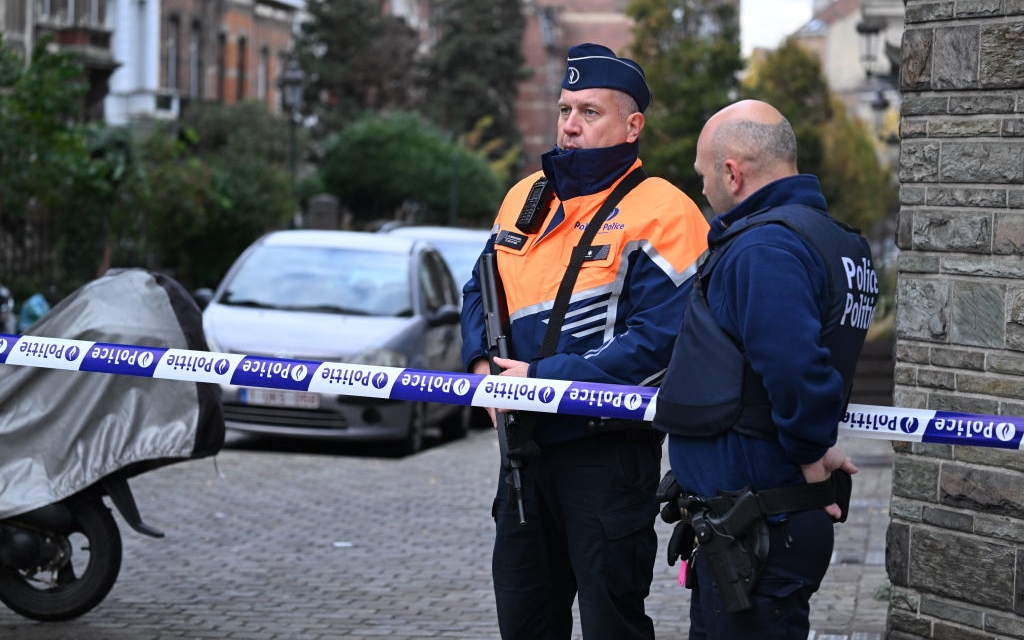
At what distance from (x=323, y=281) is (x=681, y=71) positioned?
35989 millimetres

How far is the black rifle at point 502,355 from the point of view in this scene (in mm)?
4539

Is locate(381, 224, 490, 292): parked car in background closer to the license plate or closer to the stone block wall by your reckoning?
the license plate

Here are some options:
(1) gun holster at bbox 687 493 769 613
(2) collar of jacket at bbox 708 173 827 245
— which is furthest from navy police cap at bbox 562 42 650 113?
(1) gun holster at bbox 687 493 769 613

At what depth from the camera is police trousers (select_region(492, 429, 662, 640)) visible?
14.9ft

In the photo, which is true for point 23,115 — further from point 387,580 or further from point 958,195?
point 958,195

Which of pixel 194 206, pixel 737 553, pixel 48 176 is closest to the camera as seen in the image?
pixel 737 553

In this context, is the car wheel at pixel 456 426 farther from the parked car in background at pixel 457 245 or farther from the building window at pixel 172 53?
the building window at pixel 172 53

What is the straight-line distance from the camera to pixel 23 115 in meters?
17.8

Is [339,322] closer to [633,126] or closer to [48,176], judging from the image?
[48,176]

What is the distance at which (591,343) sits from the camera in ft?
15.1

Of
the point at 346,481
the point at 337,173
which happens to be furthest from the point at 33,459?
the point at 337,173

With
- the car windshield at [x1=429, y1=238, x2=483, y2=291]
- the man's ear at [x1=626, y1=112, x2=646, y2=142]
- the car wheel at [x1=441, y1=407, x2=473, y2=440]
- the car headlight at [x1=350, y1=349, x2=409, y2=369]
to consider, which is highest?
the man's ear at [x1=626, y1=112, x2=646, y2=142]

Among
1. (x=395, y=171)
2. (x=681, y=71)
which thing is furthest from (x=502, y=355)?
(x=681, y=71)

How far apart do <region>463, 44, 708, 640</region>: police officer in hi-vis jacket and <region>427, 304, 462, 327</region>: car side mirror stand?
27.4ft
